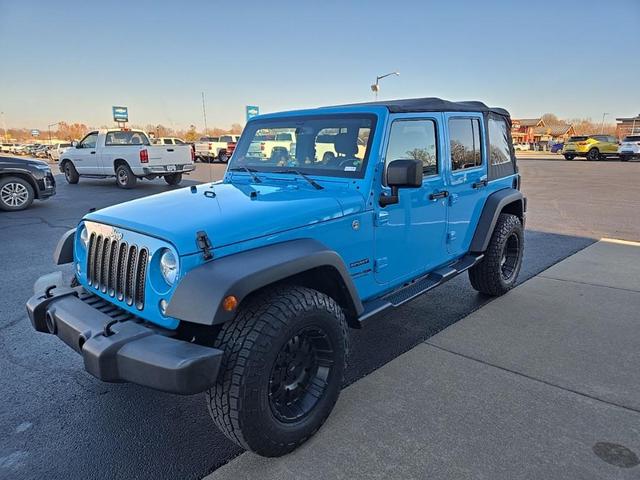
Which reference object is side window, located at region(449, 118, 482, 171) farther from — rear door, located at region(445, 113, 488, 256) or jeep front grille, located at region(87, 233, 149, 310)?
jeep front grille, located at region(87, 233, 149, 310)

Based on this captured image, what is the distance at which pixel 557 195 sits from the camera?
1257 cm

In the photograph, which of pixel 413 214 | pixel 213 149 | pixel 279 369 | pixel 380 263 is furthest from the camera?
pixel 213 149

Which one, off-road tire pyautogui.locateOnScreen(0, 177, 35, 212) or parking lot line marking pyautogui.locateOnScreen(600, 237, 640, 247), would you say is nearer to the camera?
parking lot line marking pyautogui.locateOnScreen(600, 237, 640, 247)

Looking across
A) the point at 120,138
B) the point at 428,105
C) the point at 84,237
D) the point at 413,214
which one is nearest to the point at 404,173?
the point at 413,214

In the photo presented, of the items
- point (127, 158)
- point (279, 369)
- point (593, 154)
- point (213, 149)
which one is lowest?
point (279, 369)

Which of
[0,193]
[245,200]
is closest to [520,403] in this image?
[245,200]

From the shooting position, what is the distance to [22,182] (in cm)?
1001

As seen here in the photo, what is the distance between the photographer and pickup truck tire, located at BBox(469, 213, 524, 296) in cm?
439

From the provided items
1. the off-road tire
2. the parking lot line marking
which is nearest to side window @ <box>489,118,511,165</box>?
the parking lot line marking

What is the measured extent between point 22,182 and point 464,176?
10.1 m

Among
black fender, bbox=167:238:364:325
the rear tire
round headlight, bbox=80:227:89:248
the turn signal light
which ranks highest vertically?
the rear tire

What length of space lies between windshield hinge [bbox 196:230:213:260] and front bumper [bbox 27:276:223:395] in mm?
419

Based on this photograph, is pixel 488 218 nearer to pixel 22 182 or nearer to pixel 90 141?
pixel 22 182

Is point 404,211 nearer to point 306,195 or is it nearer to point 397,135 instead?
point 397,135
